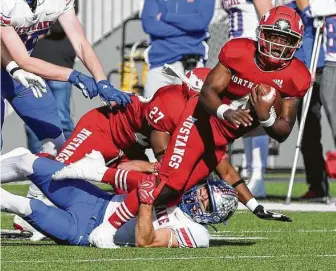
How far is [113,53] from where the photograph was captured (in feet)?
53.4

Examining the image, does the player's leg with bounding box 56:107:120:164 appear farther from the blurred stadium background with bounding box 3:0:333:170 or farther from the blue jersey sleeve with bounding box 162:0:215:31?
the blurred stadium background with bounding box 3:0:333:170

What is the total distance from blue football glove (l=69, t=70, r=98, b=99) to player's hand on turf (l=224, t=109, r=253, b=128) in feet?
3.51

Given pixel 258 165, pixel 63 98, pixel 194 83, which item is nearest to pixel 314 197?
pixel 258 165

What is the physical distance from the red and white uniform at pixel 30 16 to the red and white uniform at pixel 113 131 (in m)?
0.65

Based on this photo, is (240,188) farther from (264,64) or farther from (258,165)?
(258,165)

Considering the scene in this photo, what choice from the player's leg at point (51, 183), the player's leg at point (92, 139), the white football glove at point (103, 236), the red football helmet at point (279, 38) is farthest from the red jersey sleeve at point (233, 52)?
the player's leg at point (92, 139)

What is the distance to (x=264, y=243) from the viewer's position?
754 centimetres

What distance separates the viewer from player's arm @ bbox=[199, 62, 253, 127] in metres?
7.18

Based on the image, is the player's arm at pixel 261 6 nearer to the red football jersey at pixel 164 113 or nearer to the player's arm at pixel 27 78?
the red football jersey at pixel 164 113

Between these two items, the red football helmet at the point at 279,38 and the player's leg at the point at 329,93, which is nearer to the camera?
the red football helmet at the point at 279,38

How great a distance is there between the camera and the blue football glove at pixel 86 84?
797 centimetres

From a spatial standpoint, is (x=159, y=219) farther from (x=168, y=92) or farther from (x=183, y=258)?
(x=168, y=92)

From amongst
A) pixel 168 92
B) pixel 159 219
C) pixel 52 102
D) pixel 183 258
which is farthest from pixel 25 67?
pixel 183 258

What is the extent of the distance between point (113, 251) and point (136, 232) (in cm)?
26
